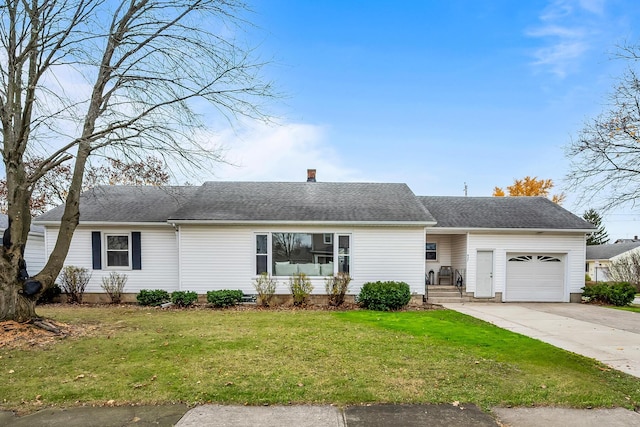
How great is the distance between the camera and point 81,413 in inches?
147

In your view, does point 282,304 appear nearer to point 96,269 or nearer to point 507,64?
point 96,269

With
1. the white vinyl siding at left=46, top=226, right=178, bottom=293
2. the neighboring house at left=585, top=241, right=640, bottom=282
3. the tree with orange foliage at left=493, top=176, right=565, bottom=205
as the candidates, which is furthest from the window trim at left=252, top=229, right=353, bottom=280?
the neighboring house at left=585, top=241, right=640, bottom=282

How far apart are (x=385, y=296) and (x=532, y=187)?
28.2 m

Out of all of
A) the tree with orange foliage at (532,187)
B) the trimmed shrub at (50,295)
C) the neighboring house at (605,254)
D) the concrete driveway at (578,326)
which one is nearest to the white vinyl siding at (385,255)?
the concrete driveway at (578,326)

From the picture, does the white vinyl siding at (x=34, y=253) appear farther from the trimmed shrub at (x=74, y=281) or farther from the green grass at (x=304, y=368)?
the green grass at (x=304, y=368)

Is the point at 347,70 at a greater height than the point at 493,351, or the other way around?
the point at 347,70

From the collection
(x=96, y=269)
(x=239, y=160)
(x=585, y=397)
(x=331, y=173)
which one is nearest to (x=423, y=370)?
(x=585, y=397)

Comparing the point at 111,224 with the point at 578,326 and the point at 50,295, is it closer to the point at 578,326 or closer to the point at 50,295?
the point at 50,295

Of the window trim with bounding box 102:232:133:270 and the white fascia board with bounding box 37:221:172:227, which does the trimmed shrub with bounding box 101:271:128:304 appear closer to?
the window trim with bounding box 102:232:133:270

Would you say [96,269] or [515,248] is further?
[515,248]

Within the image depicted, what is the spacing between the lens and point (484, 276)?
568 inches

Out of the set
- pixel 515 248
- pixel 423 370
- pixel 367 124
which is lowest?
pixel 423 370

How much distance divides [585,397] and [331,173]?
60.6ft

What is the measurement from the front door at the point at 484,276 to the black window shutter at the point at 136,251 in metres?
13.1
